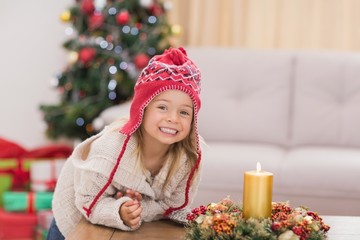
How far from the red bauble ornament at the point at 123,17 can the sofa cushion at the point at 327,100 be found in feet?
3.07

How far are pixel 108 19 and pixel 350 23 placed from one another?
138cm

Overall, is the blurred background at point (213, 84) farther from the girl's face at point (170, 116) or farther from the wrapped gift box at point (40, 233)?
the girl's face at point (170, 116)

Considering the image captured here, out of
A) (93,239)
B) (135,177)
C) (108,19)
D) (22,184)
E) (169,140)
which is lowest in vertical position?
(22,184)

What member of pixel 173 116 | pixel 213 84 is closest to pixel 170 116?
pixel 173 116

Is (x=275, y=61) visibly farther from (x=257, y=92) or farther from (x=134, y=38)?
(x=134, y=38)

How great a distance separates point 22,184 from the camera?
315 cm

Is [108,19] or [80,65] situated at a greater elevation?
[108,19]

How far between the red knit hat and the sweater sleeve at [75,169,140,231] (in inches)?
0.8

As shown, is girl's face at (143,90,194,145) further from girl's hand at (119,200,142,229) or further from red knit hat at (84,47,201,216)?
girl's hand at (119,200,142,229)

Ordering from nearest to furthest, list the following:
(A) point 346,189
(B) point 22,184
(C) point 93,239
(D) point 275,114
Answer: (C) point 93,239, (A) point 346,189, (B) point 22,184, (D) point 275,114

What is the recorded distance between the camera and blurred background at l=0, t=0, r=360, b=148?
3875 mm

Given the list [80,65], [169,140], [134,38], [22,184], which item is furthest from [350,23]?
[169,140]

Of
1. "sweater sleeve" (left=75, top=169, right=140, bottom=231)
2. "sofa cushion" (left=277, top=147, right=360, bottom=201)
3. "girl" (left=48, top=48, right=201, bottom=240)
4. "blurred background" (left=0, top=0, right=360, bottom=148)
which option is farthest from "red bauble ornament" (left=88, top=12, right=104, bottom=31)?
"sweater sleeve" (left=75, top=169, right=140, bottom=231)

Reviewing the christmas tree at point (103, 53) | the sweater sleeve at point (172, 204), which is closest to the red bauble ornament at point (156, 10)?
the christmas tree at point (103, 53)
